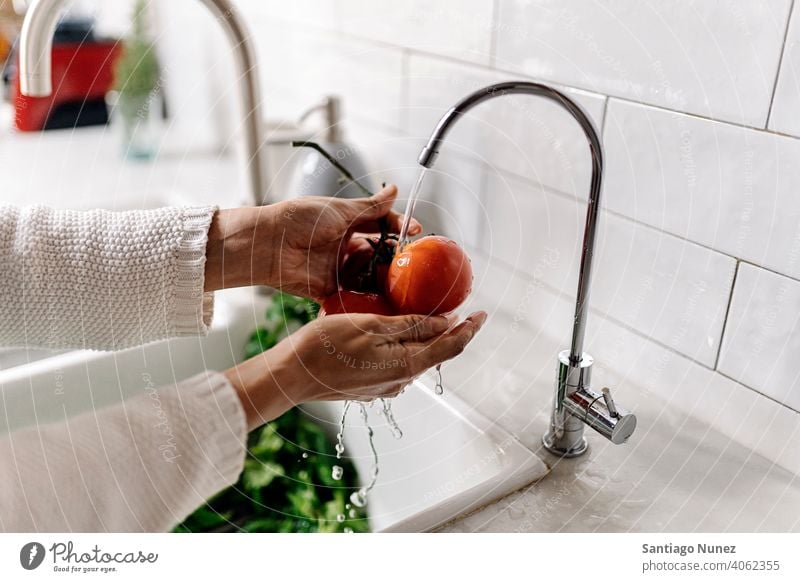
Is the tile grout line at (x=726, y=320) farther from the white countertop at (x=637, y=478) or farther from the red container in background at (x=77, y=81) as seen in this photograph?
the red container in background at (x=77, y=81)

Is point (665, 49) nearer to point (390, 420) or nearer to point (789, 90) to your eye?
point (789, 90)

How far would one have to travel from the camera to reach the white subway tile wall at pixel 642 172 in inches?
17.5

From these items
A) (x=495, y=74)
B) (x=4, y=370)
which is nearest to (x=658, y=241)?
(x=495, y=74)

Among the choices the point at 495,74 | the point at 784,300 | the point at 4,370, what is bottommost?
the point at 4,370

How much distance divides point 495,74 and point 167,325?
0.33 meters

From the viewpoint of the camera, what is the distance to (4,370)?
0.58 meters

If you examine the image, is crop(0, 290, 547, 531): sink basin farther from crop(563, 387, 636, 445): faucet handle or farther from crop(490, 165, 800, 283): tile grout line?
crop(490, 165, 800, 283): tile grout line

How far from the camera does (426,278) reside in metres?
0.43

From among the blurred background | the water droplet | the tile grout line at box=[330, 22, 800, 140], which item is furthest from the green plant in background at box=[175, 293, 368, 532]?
the tile grout line at box=[330, 22, 800, 140]

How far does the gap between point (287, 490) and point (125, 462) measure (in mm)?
149

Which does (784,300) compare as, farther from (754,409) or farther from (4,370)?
(4,370)

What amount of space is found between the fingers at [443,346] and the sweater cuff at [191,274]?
0.51 ft

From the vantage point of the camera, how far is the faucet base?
1.65 feet
